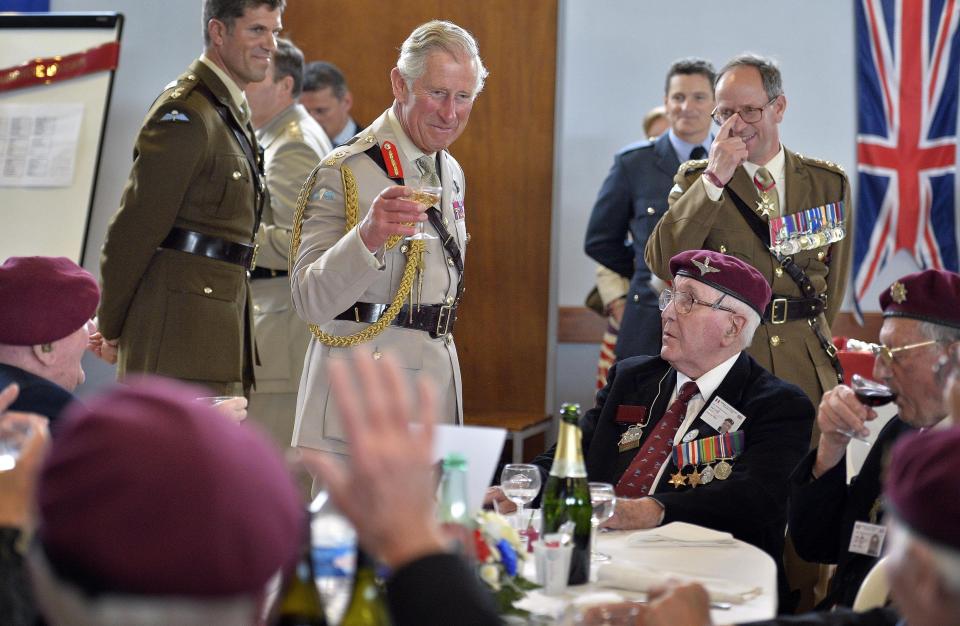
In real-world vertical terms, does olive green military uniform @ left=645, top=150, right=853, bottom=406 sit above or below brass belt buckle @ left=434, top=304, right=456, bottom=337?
above

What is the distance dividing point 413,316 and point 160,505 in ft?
7.36

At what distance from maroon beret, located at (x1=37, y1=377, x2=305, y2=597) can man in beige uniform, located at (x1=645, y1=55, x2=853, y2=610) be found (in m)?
2.94

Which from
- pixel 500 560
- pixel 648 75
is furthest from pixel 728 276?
pixel 648 75

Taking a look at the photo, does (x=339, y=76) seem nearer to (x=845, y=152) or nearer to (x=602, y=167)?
(x=602, y=167)

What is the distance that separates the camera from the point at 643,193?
16.1 ft

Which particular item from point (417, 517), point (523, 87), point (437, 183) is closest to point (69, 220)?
point (523, 87)

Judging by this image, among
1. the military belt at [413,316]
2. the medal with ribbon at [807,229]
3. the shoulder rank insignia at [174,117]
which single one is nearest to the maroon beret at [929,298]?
the medal with ribbon at [807,229]

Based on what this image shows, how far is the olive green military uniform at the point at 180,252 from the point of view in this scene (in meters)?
3.54

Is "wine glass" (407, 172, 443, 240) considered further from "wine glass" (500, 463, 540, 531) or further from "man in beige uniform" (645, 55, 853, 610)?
"man in beige uniform" (645, 55, 853, 610)

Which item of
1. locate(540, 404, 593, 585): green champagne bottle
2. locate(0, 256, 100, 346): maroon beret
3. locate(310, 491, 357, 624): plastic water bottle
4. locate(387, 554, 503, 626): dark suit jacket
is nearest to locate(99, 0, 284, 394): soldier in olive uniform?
locate(0, 256, 100, 346): maroon beret

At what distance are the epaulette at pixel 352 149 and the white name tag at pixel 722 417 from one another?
1.13 meters

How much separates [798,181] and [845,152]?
8.62 ft

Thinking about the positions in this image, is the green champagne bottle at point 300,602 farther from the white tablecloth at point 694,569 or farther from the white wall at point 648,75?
the white wall at point 648,75

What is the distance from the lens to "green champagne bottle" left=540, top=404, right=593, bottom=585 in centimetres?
215
